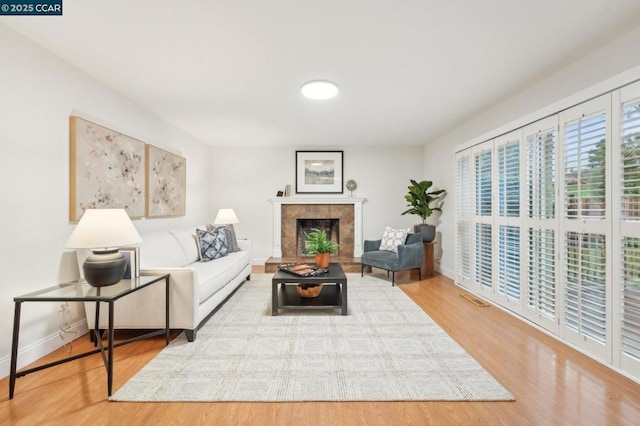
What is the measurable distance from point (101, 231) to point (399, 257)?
365 cm

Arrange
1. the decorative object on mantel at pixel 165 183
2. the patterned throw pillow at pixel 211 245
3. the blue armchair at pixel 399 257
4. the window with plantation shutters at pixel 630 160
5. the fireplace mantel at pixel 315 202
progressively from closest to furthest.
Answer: the window with plantation shutters at pixel 630 160, the decorative object on mantel at pixel 165 183, the patterned throw pillow at pixel 211 245, the blue armchair at pixel 399 257, the fireplace mantel at pixel 315 202

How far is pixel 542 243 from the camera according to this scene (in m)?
2.77

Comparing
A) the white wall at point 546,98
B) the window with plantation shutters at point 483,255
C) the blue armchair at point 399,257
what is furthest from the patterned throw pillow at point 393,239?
the window with plantation shutters at point 483,255

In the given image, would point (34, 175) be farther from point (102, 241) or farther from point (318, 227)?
point (318, 227)

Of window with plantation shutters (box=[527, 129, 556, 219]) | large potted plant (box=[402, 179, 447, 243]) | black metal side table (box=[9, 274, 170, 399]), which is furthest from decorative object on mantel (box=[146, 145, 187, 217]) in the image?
window with plantation shutters (box=[527, 129, 556, 219])

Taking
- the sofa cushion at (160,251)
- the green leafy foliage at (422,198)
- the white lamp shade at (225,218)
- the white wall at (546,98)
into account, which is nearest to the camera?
the white wall at (546,98)

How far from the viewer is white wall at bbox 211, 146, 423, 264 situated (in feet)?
19.6

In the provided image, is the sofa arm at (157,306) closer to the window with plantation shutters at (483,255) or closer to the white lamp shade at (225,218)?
the white lamp shade at (225,218)

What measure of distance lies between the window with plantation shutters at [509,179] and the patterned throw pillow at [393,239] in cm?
168

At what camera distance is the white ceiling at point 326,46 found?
6.04 ft

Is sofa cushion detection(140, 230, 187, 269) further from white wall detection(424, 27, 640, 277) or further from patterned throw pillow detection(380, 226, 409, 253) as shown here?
white wall detection(424, 27, 640, 277)

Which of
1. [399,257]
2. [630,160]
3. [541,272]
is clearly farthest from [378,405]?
[399,257]

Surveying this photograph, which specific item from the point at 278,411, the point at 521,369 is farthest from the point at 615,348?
the point at 278,411

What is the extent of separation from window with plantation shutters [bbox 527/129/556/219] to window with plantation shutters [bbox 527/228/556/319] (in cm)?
21
